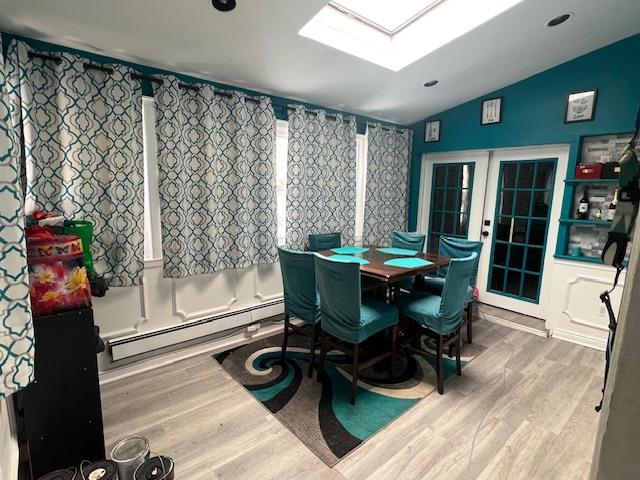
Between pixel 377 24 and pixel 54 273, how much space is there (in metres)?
2.74

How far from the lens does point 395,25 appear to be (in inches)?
102

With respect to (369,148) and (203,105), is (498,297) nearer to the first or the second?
(369,148)

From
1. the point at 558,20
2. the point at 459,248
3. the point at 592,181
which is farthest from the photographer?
the point at 459,248

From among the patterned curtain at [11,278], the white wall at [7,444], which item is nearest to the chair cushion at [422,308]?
the patterned curtain at [11,278]

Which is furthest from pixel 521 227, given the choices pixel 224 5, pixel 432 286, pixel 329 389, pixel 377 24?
pixel 224 5

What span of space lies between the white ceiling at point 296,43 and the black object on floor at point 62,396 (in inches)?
66.5

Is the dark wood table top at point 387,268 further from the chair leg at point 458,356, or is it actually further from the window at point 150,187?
the window at point 150,187

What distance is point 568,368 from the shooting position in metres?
2.55

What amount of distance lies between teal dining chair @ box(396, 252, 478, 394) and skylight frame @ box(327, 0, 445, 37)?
1.92 meters

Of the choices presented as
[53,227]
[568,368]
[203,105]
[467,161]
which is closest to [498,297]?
[568,368]

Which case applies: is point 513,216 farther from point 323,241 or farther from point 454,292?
point 323,241

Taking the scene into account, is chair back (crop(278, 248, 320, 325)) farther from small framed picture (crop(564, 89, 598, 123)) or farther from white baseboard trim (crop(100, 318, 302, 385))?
small framed picture (crop(564, 89, 598, 123))

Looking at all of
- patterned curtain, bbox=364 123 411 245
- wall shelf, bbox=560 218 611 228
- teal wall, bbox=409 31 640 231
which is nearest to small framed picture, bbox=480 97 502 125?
teal wall, bbox=409 31 640 231

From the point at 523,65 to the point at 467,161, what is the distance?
3.86 feet
